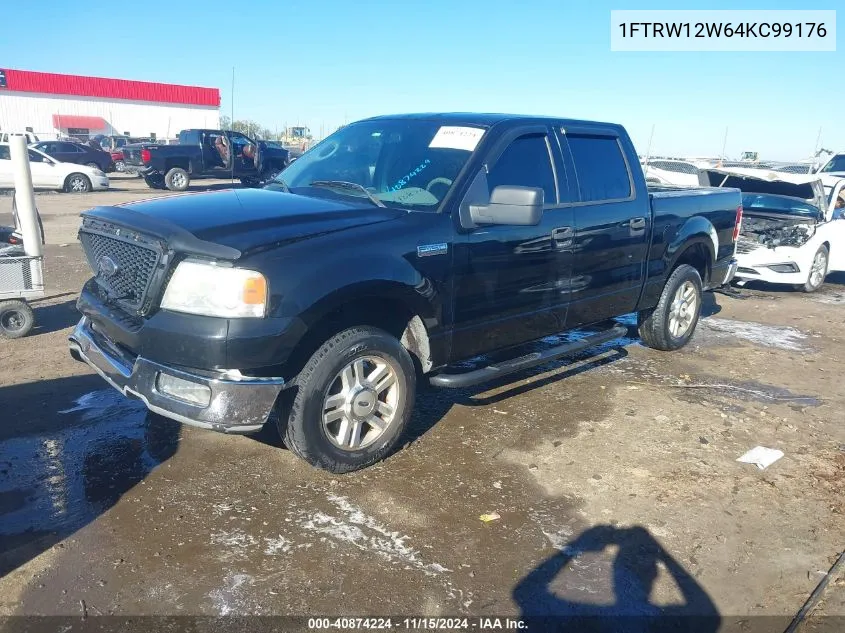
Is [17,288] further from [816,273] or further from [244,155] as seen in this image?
[244,155]

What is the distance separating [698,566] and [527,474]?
3.51 ft

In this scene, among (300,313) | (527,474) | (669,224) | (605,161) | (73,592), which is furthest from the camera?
(669,224)

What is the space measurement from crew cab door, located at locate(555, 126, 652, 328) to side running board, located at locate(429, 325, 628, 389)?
16 centimetres

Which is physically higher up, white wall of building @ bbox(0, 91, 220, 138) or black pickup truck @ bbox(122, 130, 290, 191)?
white wall of building @ bbox(0, 91, 220, 138)

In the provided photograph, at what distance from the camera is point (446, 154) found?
4.32m

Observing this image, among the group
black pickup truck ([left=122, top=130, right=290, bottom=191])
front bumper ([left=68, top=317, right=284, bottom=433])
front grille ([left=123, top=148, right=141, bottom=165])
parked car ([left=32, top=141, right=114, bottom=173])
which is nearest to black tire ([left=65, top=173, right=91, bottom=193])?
black pickup truck ([left=122, top=130, right=290, bottom=191])

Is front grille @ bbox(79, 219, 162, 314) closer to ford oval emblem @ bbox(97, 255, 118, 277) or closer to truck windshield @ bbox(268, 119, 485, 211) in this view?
ford oval emblem @ bbox(97, 255, 118, 277)

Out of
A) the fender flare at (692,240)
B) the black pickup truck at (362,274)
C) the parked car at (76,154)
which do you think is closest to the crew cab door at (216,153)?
the parked car at (76,154)

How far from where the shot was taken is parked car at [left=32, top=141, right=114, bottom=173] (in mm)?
24391

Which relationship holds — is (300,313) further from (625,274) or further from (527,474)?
(625,274)

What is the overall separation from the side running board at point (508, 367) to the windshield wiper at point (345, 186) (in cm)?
111

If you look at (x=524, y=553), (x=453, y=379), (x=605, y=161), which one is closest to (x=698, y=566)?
(x=524, y=553)

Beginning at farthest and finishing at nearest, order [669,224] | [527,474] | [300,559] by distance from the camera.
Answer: [669,224]
[527,474]
[300,559]

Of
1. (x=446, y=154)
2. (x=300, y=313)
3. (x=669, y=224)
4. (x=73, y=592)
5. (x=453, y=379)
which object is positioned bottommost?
(x=73, y=592)
